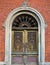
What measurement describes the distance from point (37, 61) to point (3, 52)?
1810 millimetres

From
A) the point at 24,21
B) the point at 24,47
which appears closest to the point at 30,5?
the point at 24,21

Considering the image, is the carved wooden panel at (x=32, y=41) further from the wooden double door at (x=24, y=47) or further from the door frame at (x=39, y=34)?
the door frame at (x=39, y=34)

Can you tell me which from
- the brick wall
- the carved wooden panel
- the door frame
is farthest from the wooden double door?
the brick wall

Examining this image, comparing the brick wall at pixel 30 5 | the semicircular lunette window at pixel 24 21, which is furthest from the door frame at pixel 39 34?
the semicircular lunette window at pixel 24 21

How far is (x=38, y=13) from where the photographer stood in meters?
11.4

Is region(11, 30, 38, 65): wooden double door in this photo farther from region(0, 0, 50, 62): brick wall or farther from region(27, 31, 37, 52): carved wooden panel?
region(0, 0, 50, 62): brick wall

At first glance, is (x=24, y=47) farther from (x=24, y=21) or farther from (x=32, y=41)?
(x=24, y=21)

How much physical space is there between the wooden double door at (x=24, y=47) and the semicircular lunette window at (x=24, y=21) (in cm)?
31

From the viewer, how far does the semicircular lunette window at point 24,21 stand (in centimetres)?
1173

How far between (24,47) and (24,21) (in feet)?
4.41

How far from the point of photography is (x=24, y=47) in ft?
38.6

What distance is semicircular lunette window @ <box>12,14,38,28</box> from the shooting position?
11.7 metres

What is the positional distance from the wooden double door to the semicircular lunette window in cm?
31

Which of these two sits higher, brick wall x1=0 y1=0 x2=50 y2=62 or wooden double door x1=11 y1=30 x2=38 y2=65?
brick wall x1=0 y1=0 x2=50 y2=62
